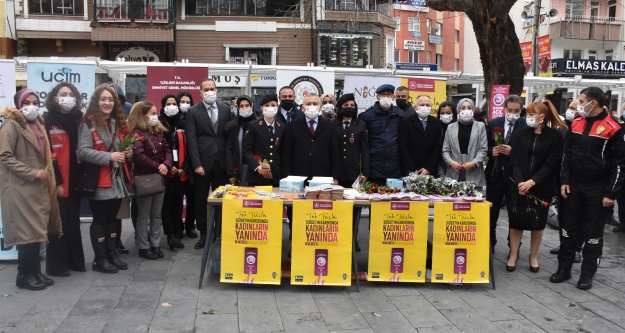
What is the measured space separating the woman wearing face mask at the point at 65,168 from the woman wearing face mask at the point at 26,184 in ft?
0.63

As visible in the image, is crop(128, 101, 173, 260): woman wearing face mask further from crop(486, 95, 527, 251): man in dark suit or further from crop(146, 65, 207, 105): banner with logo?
crop(486, 95, 527, 251): man in dark suit

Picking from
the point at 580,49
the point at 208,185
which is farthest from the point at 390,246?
the point at 580,49

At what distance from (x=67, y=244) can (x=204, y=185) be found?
1691mm

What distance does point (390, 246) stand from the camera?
526 cm

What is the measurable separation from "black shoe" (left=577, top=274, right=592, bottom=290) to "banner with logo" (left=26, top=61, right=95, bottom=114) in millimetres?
6388

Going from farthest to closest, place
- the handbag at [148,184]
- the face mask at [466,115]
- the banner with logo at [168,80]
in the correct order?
the banner with logo at [168,80] < the face mask at [466,115] < the handbag at [148,184]

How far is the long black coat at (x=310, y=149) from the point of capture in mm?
6062

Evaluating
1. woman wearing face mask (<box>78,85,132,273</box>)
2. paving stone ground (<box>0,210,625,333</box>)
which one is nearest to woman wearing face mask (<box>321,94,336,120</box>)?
paving stone ground (<box>0,210,625,333</box>)

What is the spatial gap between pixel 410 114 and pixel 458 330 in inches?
124

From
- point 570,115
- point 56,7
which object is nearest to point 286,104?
point 570,115

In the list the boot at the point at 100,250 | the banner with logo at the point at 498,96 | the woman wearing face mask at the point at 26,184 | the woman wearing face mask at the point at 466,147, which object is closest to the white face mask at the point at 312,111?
the woman wearing face mask at the point at 466,147

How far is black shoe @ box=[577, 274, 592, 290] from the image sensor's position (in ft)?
17.5

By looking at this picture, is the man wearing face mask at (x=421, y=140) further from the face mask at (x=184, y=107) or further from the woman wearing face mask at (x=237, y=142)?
the face mask at (x=184, y=107)

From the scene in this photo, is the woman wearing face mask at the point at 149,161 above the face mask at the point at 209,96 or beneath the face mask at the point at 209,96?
beneath
